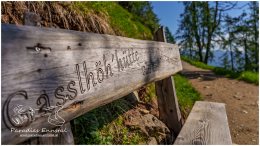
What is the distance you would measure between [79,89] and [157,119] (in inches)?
102

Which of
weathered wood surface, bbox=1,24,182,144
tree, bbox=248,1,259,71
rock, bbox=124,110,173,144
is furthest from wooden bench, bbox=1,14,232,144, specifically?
tree, bbox=248,1,259,71

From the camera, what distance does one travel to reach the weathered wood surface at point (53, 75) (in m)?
1.37

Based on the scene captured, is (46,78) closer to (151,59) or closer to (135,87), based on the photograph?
(135,87)

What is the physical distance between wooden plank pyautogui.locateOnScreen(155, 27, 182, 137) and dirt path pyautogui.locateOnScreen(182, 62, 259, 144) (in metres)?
1.60

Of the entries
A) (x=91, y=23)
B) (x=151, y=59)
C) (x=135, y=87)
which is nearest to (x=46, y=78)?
(x=135, y=87)

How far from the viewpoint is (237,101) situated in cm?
789

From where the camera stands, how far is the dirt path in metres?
5.64

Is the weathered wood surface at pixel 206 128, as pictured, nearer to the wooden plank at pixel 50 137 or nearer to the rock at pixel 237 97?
the wooden plank at pixel 50 137

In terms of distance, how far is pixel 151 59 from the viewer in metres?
2.99

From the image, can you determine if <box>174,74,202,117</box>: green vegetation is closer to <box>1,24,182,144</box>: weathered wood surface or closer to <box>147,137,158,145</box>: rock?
<box>147,137,158,145</box>: rock

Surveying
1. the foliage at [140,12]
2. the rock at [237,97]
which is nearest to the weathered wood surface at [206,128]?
the rock at [237,97]

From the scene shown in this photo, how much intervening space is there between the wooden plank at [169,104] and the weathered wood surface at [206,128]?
1.67 ft

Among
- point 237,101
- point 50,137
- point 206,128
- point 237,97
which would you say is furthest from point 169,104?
point 237,97

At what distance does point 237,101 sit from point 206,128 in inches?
219
